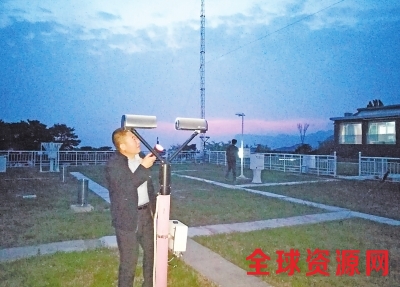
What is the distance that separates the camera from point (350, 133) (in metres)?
28.3

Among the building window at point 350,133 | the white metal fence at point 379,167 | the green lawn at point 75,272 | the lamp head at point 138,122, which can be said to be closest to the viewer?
the lamp head at point 138,122

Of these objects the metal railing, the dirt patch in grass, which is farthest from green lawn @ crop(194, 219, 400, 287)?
the metal railing

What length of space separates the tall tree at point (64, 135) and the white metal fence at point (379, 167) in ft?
80.5

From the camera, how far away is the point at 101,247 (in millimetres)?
5594

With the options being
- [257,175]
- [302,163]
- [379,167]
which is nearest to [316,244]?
[257,175]

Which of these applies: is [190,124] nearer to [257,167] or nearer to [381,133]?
[257,167]

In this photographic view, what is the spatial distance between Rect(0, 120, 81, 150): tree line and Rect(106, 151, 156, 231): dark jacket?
2972 cm

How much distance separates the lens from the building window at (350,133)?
2762cm

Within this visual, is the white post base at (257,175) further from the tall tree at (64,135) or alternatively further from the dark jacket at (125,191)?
the tall tree at (64,135)

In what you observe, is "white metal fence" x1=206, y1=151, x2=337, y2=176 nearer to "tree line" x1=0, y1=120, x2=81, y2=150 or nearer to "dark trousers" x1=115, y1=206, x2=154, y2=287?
"dark trousers" x1=115, y1=206, x2=154, y2=287

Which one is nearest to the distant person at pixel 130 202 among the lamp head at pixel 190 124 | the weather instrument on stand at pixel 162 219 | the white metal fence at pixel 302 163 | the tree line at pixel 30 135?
the weather instrument on stand at pixel 162 219

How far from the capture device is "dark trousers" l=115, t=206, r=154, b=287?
10.7 ft

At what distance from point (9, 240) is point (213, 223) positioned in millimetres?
3568

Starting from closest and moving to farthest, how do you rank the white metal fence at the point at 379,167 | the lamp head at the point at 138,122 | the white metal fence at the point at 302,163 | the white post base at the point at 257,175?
the lamp head at the point at 138,122
the white post base at the point at 257,175
the white metal fence at the point at 379,167
the white metal fence at the point at 302,163
